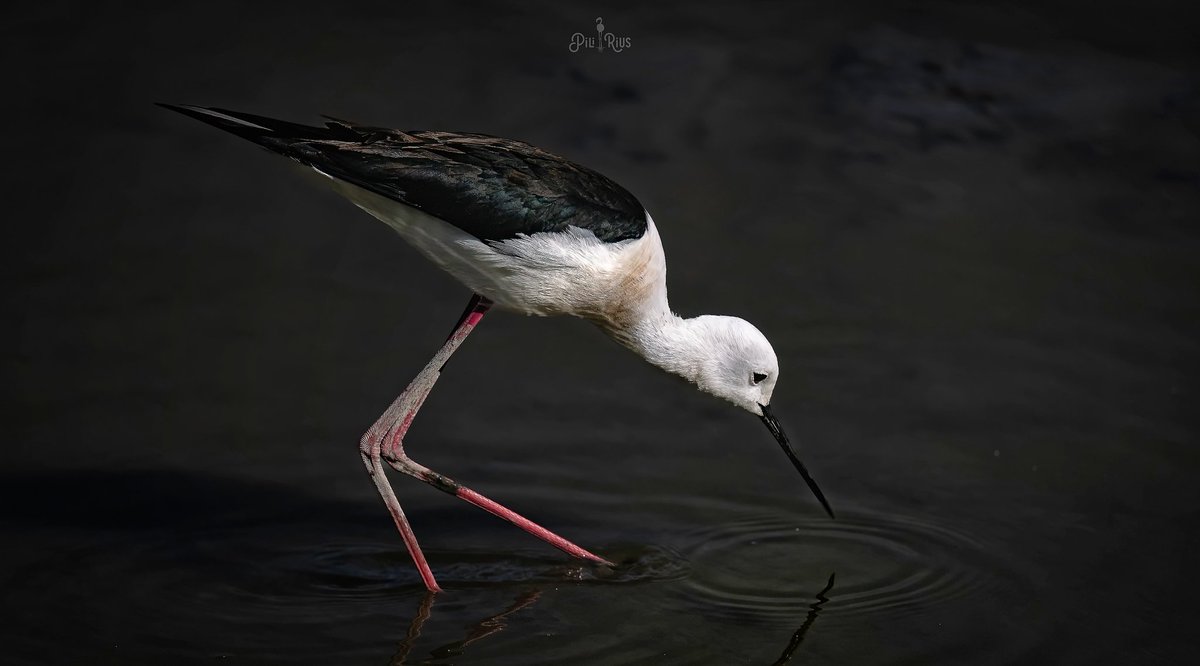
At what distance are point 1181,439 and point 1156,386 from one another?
52cm

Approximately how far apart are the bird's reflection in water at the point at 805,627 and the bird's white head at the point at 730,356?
878 millimetres

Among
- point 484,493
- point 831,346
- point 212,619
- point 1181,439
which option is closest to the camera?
point 212,619

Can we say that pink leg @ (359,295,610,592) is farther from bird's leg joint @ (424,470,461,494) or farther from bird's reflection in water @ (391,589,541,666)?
bird's reflection in water @ (391,589,541,666)

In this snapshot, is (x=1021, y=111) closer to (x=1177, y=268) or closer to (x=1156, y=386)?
(x=1177, y=268)

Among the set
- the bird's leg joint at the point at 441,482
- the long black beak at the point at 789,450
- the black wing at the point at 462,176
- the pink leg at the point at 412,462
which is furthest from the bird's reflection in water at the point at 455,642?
the black wing at the point at 462,176

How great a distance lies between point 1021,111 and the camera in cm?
1023

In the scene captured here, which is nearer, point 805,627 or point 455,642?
point 455,642

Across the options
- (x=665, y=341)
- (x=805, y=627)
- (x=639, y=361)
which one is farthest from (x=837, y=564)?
(x=639, y=361)

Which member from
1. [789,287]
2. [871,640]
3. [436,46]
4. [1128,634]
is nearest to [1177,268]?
[789,287]

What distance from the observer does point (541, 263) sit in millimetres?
5578

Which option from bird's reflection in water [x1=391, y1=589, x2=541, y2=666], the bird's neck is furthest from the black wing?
bird's reflection in water [x1=391, y1=589, x2=541, y2=666]

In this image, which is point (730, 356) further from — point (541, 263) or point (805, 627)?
point (805, 627)

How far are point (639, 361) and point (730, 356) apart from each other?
6.13 ft

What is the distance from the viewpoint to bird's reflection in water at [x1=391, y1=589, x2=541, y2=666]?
5254 millimetres
